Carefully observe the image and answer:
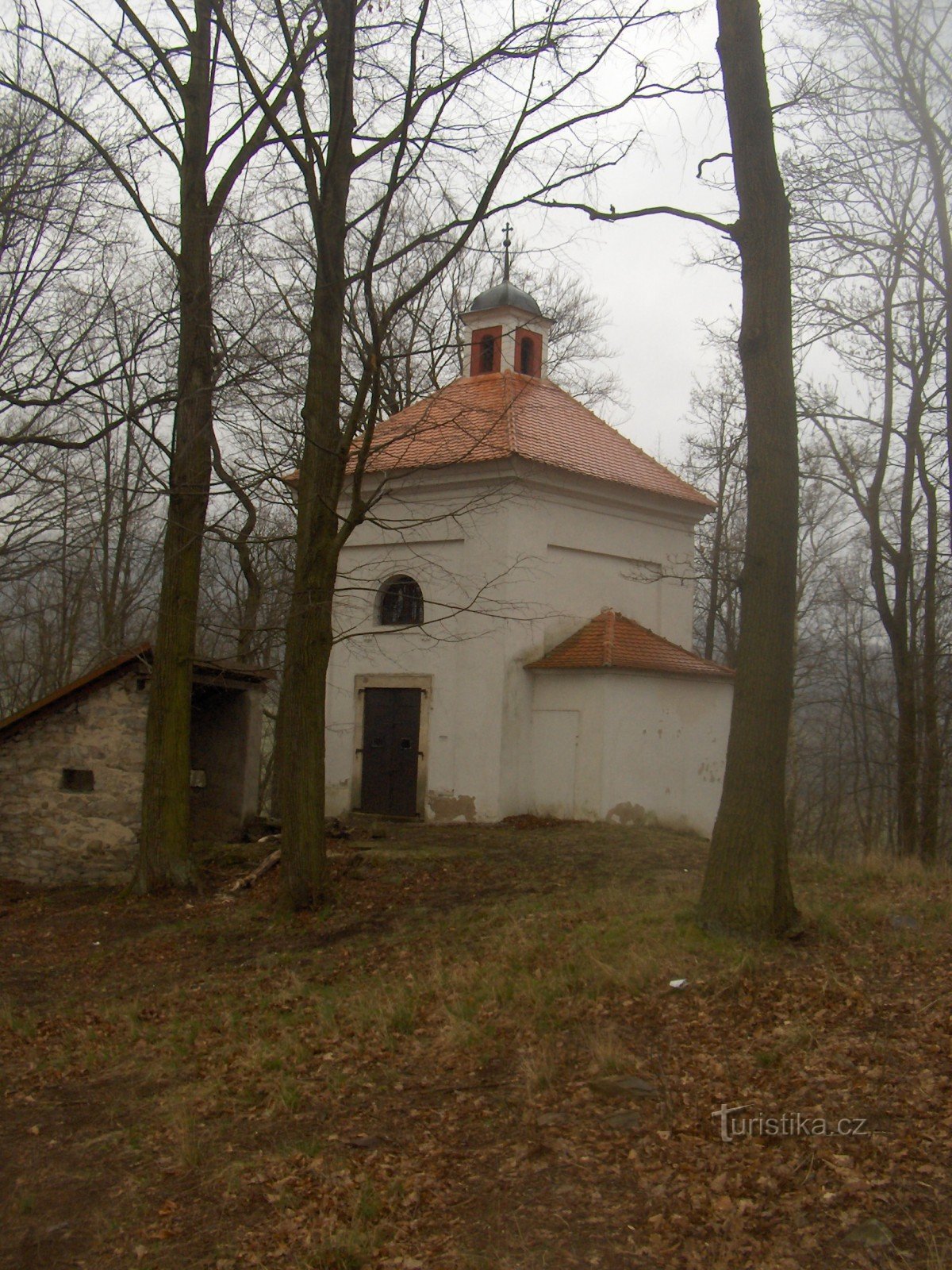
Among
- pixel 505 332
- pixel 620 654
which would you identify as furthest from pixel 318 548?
pixel 505 332

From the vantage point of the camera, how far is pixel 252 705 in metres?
16.2

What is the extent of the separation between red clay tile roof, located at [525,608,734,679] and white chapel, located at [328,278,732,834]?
4cm

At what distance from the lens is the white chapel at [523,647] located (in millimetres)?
18016

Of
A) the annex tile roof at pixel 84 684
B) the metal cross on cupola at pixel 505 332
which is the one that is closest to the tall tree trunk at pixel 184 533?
the annex tile roof at pixel 84 684

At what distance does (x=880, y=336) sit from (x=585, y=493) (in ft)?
17.6

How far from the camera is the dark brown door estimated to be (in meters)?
19.1

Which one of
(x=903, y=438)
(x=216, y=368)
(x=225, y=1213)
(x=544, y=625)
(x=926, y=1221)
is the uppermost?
(x=903, y=438)

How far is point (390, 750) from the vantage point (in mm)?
19375

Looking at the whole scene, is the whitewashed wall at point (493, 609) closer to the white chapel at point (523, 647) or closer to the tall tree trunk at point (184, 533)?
the white chapel at point (523, 647)

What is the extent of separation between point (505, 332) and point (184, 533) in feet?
35.8

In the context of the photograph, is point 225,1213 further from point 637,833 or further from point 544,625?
point 544,625

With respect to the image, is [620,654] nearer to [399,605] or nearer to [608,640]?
[608,640]

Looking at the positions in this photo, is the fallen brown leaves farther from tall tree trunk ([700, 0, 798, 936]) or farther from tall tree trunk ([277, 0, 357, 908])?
tall tree trunk ([277, 0, 357, 908])

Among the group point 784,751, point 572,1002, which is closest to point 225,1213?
point 572,1002
